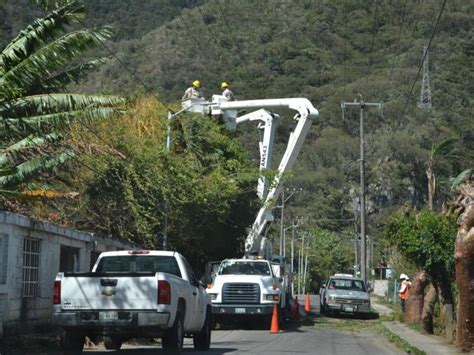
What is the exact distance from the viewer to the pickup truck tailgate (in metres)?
15.1

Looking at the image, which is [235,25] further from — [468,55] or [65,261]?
[65,261]

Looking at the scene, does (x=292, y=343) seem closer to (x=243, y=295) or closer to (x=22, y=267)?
(x=243, y=295)

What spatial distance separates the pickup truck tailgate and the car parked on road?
21.6m

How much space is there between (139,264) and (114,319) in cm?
248

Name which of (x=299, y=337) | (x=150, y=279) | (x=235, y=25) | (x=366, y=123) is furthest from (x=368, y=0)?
(x=150, y=279)

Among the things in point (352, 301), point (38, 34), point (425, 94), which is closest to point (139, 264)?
point (38, 34)

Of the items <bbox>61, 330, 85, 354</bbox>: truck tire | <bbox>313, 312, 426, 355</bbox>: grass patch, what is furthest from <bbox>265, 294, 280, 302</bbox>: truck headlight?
<bbox>61, 330, 85, 354</bbox>: truck tire

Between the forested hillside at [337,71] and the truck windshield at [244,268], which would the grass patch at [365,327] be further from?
the forested hillside at [337,71]

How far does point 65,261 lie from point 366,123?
263ft

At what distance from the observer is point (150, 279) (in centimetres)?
1513

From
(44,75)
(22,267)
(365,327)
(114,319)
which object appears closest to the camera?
(114,319)

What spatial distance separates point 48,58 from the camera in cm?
1568

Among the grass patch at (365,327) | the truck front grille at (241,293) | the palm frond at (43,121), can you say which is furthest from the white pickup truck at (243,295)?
the palm frond at (43,121)

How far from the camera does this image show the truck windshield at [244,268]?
2766 centimetres
